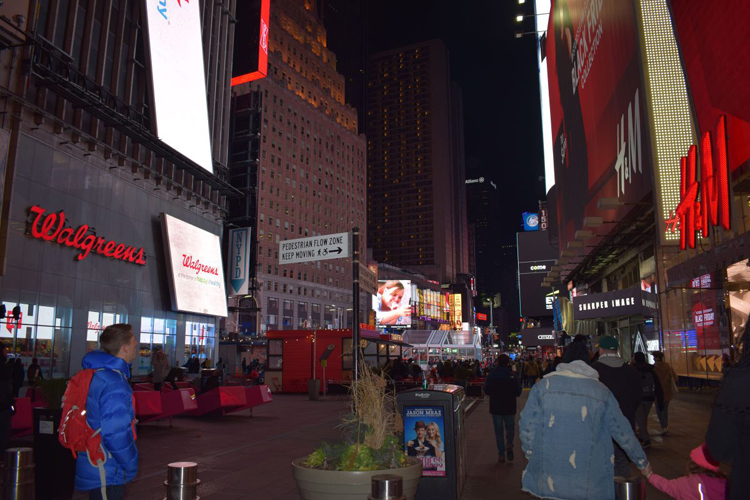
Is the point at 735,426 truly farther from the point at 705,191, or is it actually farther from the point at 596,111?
the point at 596,111

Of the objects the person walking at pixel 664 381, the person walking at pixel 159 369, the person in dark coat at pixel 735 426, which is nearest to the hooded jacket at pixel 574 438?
the person in dark coat at pixel 735 426

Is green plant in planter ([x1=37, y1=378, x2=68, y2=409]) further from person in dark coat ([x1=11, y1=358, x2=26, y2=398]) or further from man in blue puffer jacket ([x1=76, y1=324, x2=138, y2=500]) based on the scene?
person in dark coat ([x1=11, y1=358, x2=26, y2=398])

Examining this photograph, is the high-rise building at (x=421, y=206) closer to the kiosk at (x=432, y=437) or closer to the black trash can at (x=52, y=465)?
the kiosk at (x=432, y=437)

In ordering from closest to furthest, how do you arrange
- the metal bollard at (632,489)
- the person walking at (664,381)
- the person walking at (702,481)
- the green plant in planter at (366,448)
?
the person walking at (702,481), the metal bollard at (632,489), the green plant in planter at (366,448), the person walking at (664,381)

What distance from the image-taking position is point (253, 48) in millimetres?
53781

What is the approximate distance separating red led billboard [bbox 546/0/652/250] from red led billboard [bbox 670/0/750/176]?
10.9 ft

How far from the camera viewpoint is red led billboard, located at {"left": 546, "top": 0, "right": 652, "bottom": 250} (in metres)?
18.4

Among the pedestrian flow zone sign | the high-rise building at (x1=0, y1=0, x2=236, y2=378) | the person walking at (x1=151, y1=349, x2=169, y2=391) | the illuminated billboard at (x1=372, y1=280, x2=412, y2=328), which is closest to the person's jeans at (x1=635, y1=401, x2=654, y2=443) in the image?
the pedestrian flow zone sign

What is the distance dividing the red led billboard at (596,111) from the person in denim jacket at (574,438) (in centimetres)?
1480

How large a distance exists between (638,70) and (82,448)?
A: 18453 mm

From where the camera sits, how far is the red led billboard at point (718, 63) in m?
11.7

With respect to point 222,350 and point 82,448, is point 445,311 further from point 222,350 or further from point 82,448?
point 82,448

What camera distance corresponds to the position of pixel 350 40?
17150 centimetres

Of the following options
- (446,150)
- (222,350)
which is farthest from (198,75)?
(446,150)
